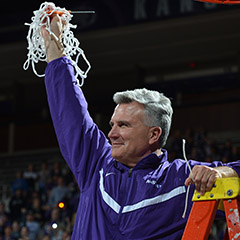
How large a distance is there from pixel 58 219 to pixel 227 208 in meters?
8.47

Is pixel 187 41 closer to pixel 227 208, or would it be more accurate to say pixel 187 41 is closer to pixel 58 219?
pixel 58 219

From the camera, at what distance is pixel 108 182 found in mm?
2537

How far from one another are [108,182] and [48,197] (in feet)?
31.5

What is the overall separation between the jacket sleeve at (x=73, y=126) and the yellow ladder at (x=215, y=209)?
74 centimetres

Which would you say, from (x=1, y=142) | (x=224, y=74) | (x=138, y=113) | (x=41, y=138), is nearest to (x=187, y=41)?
(x=224, y=74)

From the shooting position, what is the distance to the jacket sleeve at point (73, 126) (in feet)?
8.64

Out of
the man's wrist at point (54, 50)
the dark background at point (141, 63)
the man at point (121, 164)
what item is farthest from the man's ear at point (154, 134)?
the dark background at point (141, 63)

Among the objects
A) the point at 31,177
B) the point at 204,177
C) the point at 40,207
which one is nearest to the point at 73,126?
the point at 204,177

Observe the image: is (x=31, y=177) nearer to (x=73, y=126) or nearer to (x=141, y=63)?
(x=141, y=63)

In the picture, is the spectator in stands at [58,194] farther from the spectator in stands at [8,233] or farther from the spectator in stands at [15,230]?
the spectator in stands at [8,233]

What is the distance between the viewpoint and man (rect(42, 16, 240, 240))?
7.86 feet

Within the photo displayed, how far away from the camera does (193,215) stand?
1996 millimetres

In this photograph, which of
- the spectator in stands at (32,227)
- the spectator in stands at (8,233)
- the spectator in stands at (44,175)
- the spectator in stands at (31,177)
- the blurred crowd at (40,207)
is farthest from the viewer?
the spectator in stands at (44,175)

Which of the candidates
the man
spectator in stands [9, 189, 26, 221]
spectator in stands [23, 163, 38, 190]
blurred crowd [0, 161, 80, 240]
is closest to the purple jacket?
the man
